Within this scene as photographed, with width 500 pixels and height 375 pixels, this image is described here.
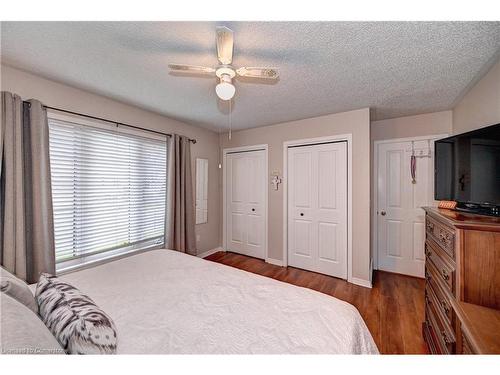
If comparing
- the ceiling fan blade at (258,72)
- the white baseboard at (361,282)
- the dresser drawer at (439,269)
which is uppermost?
the ceiling fan blade at (258,72)

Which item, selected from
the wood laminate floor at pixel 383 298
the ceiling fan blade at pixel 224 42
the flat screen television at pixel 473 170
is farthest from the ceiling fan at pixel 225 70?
the wood laminate floor at pixel 383 298

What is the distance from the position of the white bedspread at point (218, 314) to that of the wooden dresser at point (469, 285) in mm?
447

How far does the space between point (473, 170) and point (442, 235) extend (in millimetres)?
552

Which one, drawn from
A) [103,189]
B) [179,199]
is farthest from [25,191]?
[179,199]

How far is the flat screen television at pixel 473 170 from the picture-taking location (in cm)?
129

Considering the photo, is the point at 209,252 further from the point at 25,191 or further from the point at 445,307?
the point at 445,307

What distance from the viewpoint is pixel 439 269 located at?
4.53 feet

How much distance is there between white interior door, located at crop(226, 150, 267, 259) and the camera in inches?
143

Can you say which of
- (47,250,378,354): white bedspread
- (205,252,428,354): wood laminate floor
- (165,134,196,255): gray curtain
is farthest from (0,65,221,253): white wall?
(47,250,378,354): white bedspread

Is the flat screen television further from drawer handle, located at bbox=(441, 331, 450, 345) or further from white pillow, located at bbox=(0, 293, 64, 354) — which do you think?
white pillow, located at bbox=(0, 293, 64, 354)

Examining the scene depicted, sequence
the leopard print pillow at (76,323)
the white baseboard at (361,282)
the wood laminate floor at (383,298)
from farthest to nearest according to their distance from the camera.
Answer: the white baseboard at (361,282) < the wood laminate floor at (383,298) < the leopard print pillow at (76,323)

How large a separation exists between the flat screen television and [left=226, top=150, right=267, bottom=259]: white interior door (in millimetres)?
2335

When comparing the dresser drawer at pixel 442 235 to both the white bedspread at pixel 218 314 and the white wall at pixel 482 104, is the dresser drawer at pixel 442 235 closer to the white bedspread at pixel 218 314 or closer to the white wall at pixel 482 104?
the white bedspread at pixel 218 314
